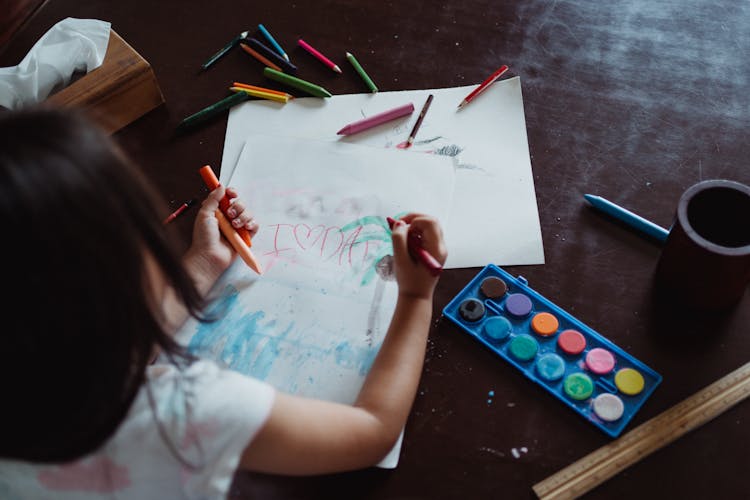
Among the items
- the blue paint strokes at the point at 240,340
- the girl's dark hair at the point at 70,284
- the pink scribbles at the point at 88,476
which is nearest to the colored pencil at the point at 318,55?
the blue paint strokes at the point at 240,340

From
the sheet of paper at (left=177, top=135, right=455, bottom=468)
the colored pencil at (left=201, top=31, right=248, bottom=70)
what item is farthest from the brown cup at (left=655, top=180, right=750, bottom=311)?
the colored pencil at (left=201, top=31, right=248, bottom=70)

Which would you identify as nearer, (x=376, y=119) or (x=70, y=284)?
(x=70, y=284)

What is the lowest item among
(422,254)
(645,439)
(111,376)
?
(645,439)

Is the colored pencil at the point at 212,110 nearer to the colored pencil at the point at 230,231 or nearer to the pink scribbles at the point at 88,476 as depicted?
the colored pencil at the point at 230,231

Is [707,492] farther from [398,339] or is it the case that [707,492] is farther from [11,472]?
[11,472]

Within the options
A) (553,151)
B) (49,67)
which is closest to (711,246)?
(553,151)

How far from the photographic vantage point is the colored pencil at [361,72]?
98cm

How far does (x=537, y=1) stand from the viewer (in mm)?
1056

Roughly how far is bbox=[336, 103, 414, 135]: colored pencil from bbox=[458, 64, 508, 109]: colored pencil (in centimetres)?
7

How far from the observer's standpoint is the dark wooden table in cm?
69

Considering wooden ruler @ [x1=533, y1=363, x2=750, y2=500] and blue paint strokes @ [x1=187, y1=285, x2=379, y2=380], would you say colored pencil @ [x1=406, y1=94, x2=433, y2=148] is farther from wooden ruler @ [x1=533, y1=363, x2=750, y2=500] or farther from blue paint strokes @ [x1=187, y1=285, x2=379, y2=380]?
wooden ruler @ [x1=533, y1=363, x2=750, y2=500]

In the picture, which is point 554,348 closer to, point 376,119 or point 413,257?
point 413,257

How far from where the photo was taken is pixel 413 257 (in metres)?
0.78

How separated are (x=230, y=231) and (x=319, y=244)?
0.10 meters
